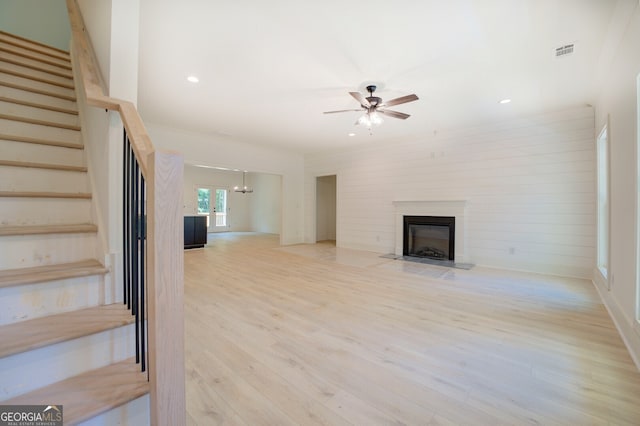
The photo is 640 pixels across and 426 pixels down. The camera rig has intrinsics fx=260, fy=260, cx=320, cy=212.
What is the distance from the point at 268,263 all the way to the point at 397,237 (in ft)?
10.2

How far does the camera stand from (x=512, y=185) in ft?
15.6

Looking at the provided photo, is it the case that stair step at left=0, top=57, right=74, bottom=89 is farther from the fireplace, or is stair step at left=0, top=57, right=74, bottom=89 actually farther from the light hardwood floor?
the fireplace

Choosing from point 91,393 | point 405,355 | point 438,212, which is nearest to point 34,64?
point 91,393

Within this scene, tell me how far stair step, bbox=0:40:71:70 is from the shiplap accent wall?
582cm

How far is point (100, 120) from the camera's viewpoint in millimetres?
1701

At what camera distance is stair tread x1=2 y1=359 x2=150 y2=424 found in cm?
96

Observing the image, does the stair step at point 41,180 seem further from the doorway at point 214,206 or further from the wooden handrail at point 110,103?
the doorway at point 214,206

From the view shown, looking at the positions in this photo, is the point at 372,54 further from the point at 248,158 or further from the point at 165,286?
the point at 248,158

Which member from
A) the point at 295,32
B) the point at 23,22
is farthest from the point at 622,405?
the point at 23,22

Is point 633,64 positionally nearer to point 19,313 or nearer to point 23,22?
point 19,313

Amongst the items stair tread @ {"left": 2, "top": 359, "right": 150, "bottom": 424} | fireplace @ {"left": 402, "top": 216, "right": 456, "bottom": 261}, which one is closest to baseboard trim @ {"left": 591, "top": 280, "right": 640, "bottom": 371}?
fireplace @ {"left": 402, "top": 216, "right": 456, "bottom": 261}

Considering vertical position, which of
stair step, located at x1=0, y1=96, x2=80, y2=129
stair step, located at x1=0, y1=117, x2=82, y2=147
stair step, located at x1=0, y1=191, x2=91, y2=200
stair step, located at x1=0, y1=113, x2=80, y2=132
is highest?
stair step, located at x1=0, y1=96, x2=80, y2=129

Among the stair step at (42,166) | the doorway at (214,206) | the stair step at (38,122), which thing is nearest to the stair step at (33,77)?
the stair step at (38,122)

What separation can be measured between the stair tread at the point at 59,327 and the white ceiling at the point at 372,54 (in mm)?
2439
